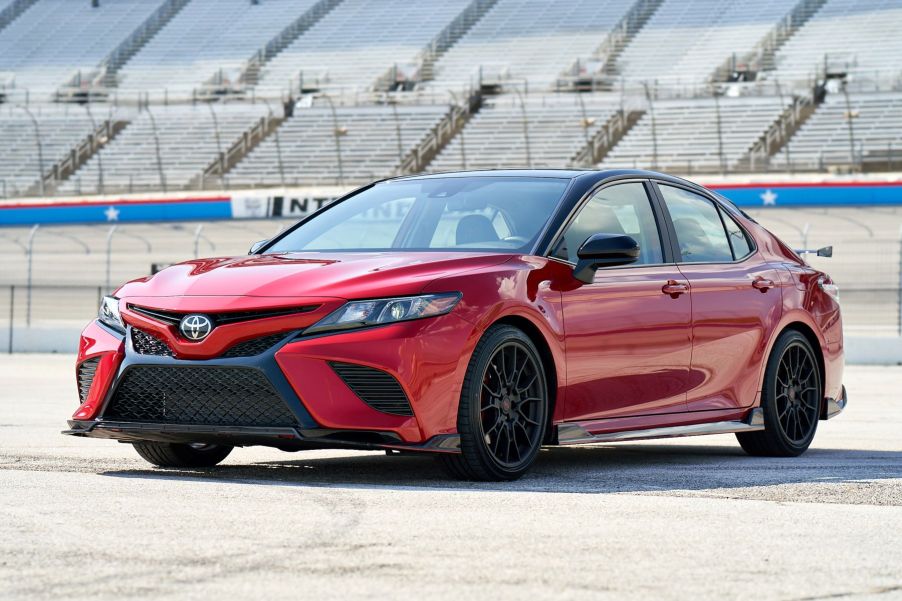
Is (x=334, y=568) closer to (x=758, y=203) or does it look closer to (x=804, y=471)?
(x=804, y=471)

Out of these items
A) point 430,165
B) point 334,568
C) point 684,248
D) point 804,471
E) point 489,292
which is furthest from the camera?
point 430,165

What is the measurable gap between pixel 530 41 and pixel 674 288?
4258cm

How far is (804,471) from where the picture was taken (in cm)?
738

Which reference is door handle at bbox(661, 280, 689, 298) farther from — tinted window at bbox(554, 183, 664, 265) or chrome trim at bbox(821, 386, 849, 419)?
chrome trim at bbox(821, 386, 849, 419)

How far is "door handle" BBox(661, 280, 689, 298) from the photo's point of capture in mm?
7457

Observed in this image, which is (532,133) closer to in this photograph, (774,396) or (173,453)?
(774,396)

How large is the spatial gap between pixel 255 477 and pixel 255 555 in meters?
2.27

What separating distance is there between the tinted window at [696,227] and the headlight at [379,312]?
6.71 feet

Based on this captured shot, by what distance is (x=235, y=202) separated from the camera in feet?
122

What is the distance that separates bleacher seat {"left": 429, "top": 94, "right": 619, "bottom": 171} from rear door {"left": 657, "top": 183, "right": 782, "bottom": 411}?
1199 inches

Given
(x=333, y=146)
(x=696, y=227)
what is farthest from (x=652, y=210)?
(x=333, y=146)

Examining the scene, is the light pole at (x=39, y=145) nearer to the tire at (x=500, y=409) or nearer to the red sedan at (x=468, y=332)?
the red sedan at (x=468, y=332)

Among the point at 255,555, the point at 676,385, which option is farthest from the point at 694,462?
the point at 255,555

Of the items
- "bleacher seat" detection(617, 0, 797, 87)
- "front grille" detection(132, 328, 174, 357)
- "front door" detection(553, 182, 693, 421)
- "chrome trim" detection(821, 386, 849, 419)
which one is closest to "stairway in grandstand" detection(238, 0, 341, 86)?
"bleacher seat" detection(617, 0, 797, 87)
